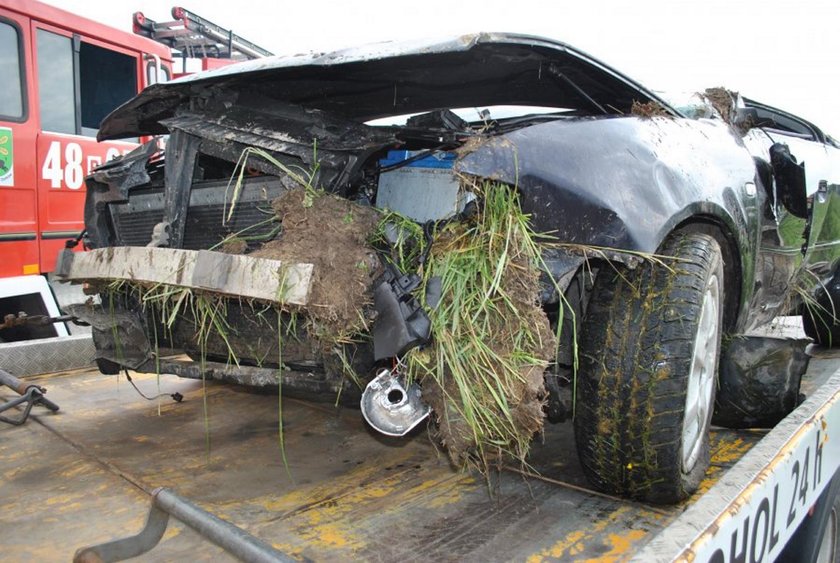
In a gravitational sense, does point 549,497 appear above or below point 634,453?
below

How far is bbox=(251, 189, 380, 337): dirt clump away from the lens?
1.87 metres

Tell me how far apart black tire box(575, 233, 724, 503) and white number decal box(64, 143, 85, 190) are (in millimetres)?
4327

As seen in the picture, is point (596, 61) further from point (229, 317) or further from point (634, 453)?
point (229, 317)

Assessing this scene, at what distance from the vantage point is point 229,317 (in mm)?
2242

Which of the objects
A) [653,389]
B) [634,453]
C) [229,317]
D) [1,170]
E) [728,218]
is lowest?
[634,453]

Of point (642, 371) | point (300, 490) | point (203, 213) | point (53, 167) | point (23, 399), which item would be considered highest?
point (53, 167)

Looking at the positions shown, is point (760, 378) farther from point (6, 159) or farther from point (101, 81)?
point (101, 81)

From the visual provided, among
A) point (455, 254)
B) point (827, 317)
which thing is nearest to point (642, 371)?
point (455, 254)

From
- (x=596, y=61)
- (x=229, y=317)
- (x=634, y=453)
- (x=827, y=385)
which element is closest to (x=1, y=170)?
(x=229, y=317)

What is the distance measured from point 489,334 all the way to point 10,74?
174 inches

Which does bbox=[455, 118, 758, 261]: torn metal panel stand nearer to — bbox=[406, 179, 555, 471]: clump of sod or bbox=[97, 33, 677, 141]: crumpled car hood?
bbox=[406, 179, 555, 471]: clump of sod

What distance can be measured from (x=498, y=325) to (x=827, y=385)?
1.37 meters

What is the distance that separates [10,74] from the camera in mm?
4730

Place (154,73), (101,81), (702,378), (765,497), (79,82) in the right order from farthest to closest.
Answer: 1. (154,73)
2. (101,81)
3. (79,82)
4. (702,378)
5. (765,497)
